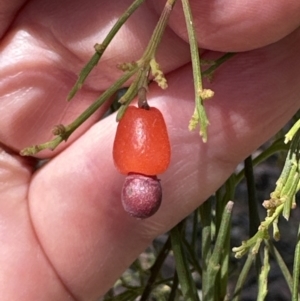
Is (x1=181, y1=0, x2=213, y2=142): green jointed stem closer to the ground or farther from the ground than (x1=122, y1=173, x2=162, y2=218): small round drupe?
farther from the ground

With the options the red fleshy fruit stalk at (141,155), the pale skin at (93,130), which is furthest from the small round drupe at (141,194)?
the pale skin at (93,130)

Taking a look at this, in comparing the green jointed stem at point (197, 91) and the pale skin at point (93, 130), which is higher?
the green jointed stem at point (197, 91)

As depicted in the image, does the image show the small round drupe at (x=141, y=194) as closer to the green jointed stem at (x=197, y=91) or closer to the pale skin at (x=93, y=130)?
the green jointed stem at (x=197, y=91)

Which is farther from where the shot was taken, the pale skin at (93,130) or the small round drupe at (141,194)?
the pale skin at (93,130)

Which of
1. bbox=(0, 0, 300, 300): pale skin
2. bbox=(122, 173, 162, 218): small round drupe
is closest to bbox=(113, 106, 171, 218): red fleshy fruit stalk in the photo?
bbox=(122, 173, 162, 218): small round drupe

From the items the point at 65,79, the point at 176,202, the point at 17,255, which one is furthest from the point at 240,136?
the point at 17,255

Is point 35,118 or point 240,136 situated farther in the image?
point 35,118

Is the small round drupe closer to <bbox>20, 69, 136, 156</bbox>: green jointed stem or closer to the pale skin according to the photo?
<bbox>20, 69, 136, 156</bbox>: green jointed stem

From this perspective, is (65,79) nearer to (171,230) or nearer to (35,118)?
(35,118)
